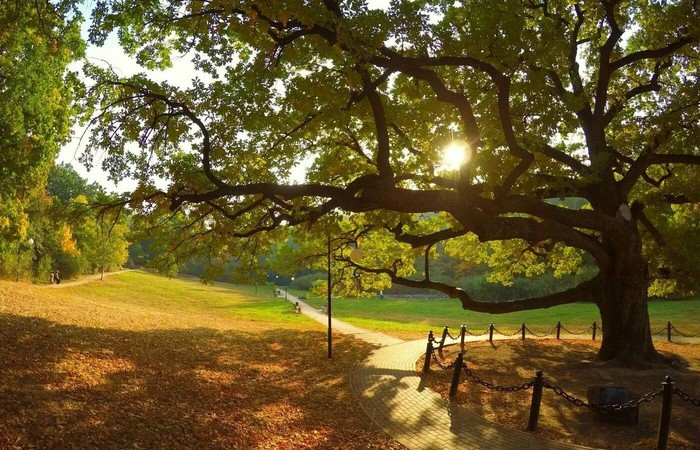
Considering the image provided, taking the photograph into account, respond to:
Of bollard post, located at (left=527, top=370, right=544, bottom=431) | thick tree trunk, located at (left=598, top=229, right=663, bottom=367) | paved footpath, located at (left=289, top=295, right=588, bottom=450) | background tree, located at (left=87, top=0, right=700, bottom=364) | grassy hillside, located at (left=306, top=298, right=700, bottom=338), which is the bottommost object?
grassy hillside, located at (left=306, top=298, right=700, bottom=338)

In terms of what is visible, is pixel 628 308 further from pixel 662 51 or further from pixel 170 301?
pixel 170 301

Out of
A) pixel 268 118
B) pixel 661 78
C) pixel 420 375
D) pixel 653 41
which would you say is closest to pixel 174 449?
pixel 420 375

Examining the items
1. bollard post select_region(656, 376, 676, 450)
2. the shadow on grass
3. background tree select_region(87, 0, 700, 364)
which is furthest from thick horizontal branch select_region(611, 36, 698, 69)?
the shadow on grass

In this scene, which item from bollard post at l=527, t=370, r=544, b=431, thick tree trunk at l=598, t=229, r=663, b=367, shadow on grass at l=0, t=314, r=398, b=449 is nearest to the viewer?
shadow on grass at l=0, t=314, r=398, b=449

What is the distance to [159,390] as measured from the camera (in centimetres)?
937

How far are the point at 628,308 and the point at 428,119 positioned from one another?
866cm

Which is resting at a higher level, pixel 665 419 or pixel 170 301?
pixel 665 419

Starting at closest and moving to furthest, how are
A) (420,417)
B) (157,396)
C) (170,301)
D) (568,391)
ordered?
(157,396), (420,417), (568,391), (170,301)

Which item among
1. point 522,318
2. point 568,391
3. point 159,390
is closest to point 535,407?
point 568,391

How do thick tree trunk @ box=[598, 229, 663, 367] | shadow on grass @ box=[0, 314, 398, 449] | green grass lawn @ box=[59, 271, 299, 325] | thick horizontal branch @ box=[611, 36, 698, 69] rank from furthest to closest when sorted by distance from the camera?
green grass lawn @ box=[59, 271, 299, 325], thick tree trunk @ box=[598, 229, 663, 367], thick horizontal branch @ box=[611, 36, 698, 69], shadow on grass @ box=[0, 314, 398, 449]

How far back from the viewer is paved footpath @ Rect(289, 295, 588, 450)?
25.3 ft

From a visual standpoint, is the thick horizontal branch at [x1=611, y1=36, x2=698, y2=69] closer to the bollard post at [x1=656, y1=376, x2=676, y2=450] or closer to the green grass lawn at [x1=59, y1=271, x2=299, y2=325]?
the bollard post at [x1=656, y1=376, x2=676, y2=450]

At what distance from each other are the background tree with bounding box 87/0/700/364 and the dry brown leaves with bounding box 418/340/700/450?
154 centimetres

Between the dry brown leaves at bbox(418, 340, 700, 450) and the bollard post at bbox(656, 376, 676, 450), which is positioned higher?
the bollard post at bbox(656, 376, 676, 450)
